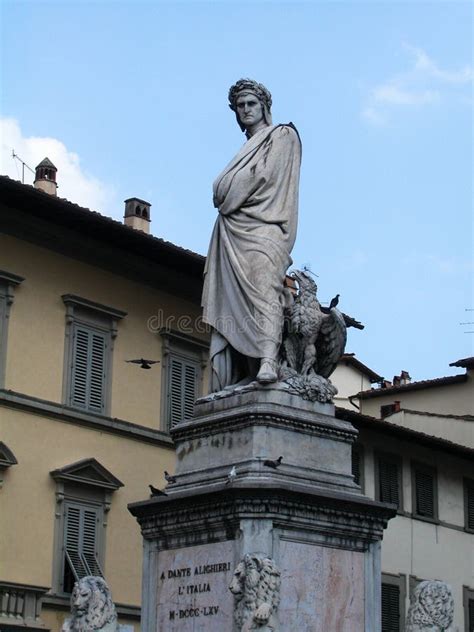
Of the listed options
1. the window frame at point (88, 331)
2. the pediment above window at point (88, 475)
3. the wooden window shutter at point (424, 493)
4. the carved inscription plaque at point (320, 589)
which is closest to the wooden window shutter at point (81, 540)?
the pediment above window at point (88, 475)

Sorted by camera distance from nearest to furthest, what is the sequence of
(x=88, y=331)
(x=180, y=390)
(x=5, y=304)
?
(x=5, y=304)
(x=88, y=331)
(x=180, y=390)

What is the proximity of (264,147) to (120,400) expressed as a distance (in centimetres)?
1592

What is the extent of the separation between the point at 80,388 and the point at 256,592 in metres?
17.1

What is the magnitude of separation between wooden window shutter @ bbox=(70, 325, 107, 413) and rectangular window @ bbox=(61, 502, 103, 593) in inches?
78.9

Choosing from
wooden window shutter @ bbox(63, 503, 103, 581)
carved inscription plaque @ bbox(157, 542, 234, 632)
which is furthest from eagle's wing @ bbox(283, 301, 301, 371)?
wooden window shutter @ bbox(63, 503, 103, 581)

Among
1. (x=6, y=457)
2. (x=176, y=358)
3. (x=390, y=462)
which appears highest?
(x=176, y=358)

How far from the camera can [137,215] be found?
36594 mm

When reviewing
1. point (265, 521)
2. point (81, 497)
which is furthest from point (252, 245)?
point (81, 497)

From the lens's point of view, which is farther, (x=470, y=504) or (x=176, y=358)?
(x=470, y=504)

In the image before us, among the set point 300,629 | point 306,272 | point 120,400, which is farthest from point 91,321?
point 300,629

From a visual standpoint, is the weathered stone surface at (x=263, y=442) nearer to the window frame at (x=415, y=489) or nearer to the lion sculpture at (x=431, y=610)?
the lion sculpture at (x=431, y=610)

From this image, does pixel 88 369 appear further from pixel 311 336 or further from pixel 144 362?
pixel 311 336

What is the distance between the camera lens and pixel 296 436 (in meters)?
12.8

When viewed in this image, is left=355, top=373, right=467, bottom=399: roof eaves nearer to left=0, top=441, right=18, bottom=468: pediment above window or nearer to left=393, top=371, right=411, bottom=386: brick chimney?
left=393, top=371, right=411, bottom=386: brick chimney
